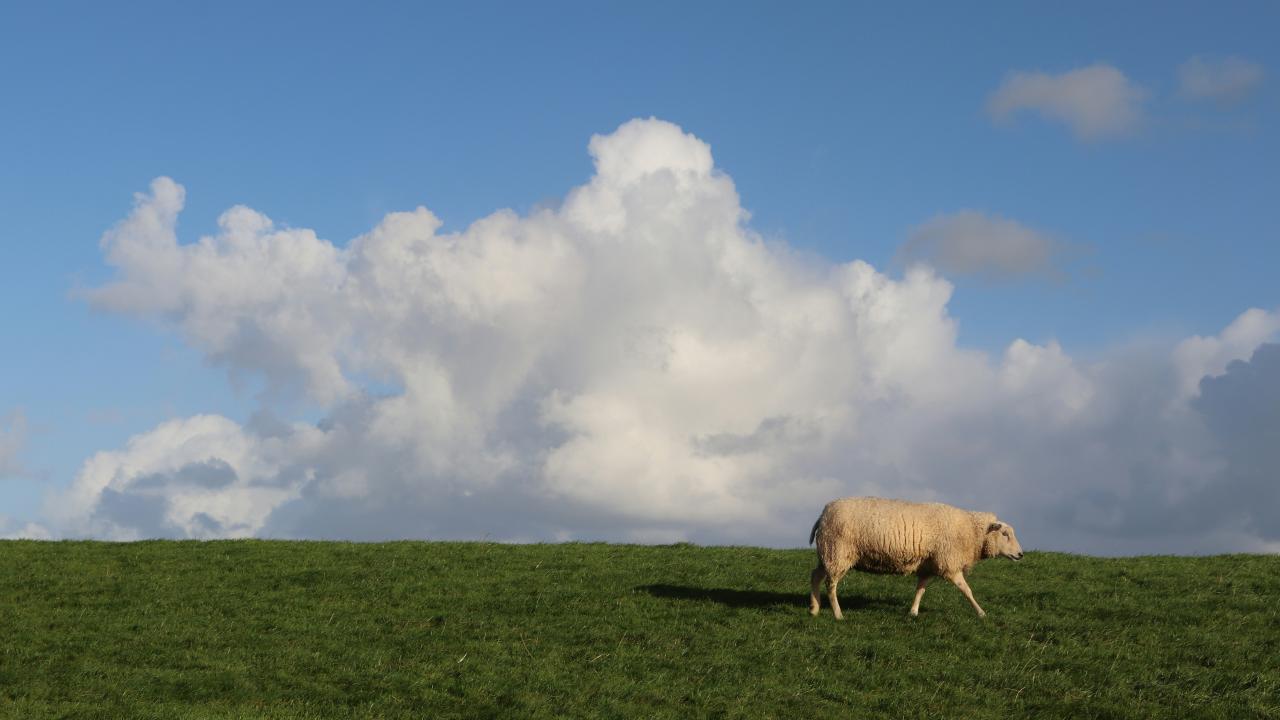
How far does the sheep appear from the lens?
78.4 feet

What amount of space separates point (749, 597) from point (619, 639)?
4.67 meters

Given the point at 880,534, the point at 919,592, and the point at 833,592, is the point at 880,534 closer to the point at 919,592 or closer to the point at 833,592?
the point at 833,592

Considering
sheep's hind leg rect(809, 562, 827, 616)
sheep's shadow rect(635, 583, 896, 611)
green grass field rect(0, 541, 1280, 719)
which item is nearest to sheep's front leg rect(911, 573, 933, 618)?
green grass field rect(0, 541, 1280, 719)

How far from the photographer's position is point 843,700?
19.8 meters

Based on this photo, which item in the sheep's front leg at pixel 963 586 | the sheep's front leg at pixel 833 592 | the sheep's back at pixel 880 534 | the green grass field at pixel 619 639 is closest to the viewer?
the green grass field at pixel 619 639

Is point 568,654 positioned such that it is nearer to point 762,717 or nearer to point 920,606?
point 762,717

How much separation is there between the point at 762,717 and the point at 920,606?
7.71m

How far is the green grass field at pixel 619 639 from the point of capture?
1991 centimetres

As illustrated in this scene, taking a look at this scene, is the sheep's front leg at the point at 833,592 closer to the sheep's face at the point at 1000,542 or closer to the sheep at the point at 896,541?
the sheep at the point at 896,541

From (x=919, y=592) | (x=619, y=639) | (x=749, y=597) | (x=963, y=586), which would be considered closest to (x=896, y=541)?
(x=919, y=592)

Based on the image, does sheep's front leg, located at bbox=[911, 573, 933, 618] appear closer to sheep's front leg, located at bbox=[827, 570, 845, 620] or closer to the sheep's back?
the sheep's back

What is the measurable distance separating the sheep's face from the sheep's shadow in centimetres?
253

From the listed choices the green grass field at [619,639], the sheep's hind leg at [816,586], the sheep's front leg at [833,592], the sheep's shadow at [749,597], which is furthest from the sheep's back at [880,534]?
→ the sheep's shadow at [749,597]

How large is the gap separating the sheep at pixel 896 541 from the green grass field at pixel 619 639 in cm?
98
